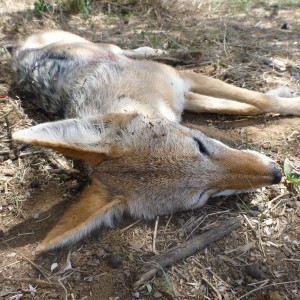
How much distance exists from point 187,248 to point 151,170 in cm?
59

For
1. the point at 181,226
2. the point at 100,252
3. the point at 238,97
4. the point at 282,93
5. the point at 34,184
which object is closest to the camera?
the point at 100,252

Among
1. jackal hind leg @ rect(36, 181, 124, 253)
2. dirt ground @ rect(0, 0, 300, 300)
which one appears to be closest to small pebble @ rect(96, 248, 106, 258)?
dirt ground @ rect(0, 0, 300, 300)

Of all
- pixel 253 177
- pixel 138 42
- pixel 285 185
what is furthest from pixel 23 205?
pixel 138 42

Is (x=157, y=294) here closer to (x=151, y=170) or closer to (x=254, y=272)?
(x=254, y=272)

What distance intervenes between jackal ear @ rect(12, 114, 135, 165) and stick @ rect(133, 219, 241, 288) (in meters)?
0.83

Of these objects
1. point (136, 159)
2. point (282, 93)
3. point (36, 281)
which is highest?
point (136, 159)

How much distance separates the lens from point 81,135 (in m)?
2.88

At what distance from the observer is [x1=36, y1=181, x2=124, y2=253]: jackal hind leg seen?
105 inches

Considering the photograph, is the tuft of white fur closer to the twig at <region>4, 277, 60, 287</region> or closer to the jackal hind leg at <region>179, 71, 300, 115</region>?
the jackal hind leg at <region>179, 71, 300, 115</region>

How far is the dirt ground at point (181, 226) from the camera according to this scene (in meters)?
2.63

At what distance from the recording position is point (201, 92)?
4.34 meters

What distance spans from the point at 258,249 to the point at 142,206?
0.87 m

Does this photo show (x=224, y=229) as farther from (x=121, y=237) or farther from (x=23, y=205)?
(x=23, y=205)

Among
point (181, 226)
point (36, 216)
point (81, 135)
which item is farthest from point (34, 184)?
point (181, 226)
